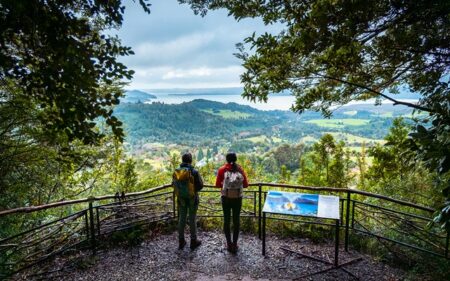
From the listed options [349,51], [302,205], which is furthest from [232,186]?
[349,51]

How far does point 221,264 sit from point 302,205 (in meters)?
1.65

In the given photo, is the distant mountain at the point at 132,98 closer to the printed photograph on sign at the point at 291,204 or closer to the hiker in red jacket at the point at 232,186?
the hiker in red jacket at the point at 232,186

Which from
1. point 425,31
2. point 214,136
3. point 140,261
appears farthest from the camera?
point 214,136

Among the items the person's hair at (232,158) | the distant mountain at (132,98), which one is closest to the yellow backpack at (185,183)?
the person's hair at (232,158)

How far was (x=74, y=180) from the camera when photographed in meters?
7.25

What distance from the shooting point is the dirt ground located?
4234 mm

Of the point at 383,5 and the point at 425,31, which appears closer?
the point at 383,5

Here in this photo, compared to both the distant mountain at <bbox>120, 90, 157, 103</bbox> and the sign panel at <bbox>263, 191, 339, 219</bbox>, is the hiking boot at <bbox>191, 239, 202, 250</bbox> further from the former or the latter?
the distant mountain at <bbox>120, 90, 157, 103</bbox>

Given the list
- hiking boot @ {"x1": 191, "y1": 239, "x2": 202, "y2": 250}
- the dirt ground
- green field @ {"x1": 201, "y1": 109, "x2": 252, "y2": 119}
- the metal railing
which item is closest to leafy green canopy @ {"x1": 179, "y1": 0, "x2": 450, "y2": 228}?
the metal railing

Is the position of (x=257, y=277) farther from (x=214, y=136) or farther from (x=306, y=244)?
(x=214, y=136)

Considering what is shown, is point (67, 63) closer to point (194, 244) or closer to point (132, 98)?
point (194, 244)

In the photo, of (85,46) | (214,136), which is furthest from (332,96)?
(214,136)

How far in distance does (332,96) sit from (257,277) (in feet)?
9.75

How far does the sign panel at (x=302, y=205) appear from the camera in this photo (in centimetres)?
426
